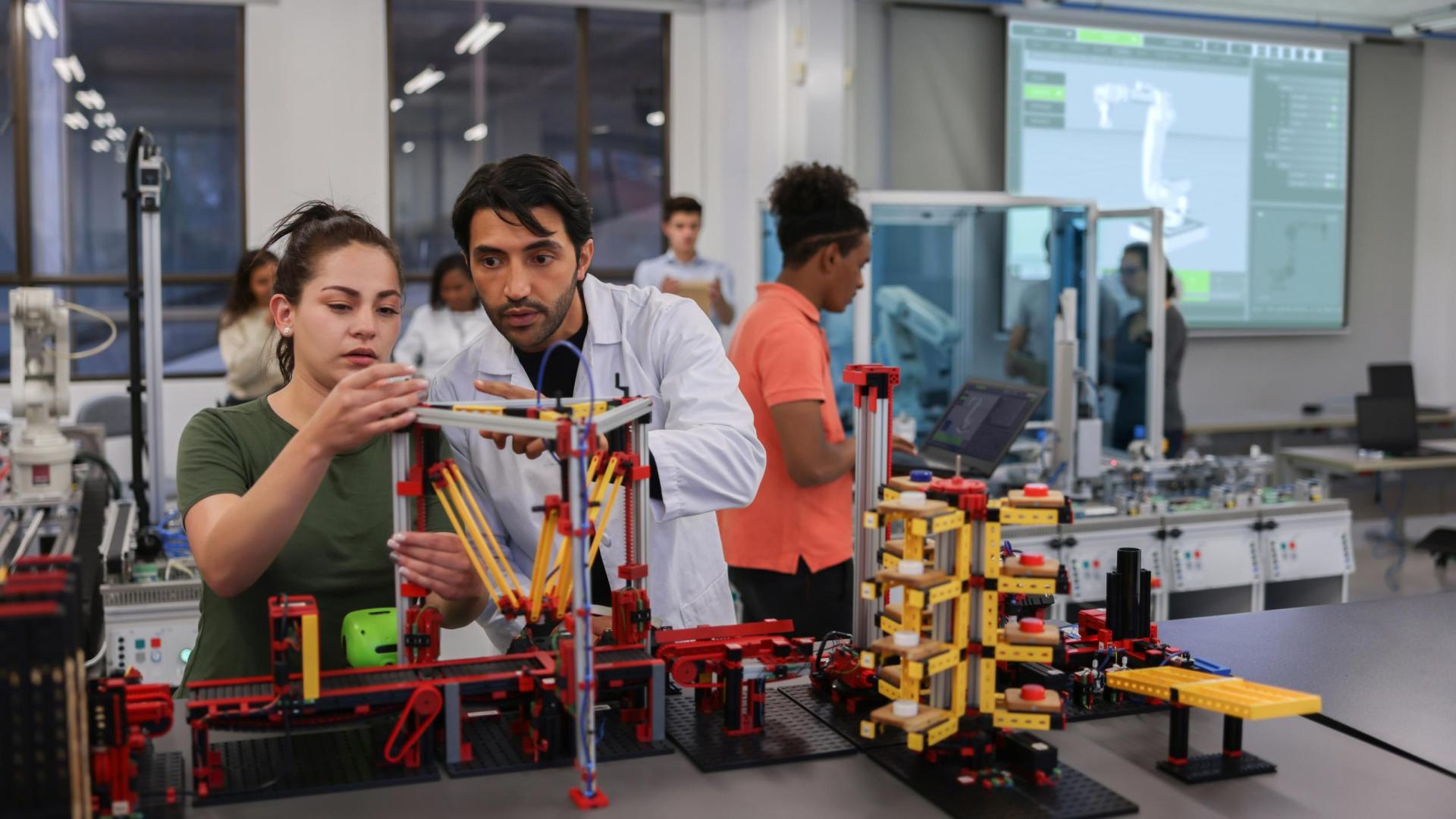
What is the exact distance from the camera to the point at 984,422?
2990 mm

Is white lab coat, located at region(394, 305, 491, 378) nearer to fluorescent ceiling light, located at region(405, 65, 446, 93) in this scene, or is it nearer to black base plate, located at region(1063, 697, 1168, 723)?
fluorescent ceiling light, located at region(405, 65, 446, 93)

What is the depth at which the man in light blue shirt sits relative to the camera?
18.6 ft

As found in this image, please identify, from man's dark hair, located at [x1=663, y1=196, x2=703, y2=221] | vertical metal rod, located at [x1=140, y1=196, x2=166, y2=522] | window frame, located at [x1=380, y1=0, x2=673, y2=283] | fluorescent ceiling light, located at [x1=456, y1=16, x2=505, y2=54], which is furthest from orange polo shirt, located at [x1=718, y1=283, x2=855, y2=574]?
fluorescent ceiling light, located at [x1=456, y1=16, x2=505, y2=54]

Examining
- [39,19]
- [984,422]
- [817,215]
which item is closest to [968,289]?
[984,422]

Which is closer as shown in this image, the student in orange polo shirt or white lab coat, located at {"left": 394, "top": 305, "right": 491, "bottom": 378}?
the student in orange polo shirt

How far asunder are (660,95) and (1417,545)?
4.40 metres

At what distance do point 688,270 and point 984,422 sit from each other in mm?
3193

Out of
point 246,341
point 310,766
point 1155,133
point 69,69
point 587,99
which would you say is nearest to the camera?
point 310,766

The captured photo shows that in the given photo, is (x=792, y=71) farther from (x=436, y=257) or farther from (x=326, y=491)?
(x=326, y=491)

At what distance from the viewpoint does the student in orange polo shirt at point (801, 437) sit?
2.56 metres

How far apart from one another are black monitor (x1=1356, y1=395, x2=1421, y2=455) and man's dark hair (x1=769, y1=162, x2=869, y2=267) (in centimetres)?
374

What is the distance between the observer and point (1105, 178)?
271 inches

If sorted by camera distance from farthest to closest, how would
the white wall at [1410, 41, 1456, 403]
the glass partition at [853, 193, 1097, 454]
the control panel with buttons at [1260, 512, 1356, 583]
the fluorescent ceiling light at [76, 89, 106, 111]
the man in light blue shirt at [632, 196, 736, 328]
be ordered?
the white wall at [1410, 41, 1456, 403] < the fluorescent ceiling light at [76, 89, 106, 111] < the man in light blue shirt at [632, 196, 736, 328] < the glass partition at [853, 193, 1097, 454] < the control panel with buttons at [1260, 512, 1356, 583]

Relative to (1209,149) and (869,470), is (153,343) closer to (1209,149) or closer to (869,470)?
(869,470)
